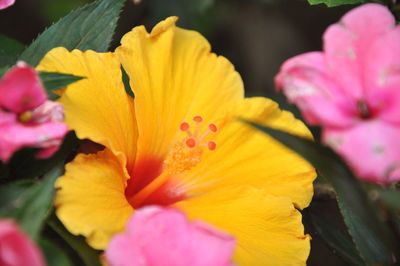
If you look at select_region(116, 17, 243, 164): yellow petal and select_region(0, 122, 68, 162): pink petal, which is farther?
select_region(116, 17, 243, 164): yellow petal

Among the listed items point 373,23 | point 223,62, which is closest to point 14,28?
point 223,62

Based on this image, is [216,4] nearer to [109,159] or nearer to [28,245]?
[109,159]

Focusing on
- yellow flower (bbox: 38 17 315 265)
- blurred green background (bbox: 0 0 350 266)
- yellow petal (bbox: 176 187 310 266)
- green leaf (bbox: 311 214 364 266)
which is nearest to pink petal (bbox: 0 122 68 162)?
yellow flower (bbox: 38 17 315 265)

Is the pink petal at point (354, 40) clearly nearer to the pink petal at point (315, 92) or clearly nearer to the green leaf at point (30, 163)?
the pink petal at point (315, 92)

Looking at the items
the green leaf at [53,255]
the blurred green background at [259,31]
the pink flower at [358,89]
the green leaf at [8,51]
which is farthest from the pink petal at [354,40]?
the blurred green background at [259,31]

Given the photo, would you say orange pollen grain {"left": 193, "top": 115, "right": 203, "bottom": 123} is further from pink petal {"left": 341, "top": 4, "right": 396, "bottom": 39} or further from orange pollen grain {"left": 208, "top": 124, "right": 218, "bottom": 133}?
pink petal {"left": 341, "top": 4, "right": 396, "bottom": 39}

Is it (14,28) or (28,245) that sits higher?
(28,245)

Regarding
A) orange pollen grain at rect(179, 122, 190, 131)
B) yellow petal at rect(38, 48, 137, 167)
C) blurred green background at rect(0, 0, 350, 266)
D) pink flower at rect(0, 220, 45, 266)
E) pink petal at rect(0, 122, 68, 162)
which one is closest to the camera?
pink flower at rect(0, 220, 45, 266)
